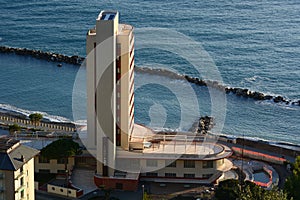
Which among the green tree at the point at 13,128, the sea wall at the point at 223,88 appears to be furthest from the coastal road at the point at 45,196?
the sea wall at the point at 223,88

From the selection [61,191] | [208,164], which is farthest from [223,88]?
[61,191]

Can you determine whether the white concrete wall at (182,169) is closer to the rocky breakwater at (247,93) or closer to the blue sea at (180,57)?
the blue sea at (180,57)

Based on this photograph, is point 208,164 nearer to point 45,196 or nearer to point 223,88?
point 45,196

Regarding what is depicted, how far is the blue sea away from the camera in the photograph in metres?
56.2

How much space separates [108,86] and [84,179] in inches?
212

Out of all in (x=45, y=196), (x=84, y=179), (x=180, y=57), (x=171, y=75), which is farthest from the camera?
(x=180, y=57)

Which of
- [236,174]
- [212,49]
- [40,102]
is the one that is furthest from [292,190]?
[212,49]

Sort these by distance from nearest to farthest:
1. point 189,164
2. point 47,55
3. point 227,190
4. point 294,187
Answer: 1. point 294,187
2. point 227,190
3. point 189,164
4. point 47,55

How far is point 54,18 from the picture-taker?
8256 cm

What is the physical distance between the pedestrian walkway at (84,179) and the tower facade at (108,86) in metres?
0.87

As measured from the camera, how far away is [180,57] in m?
69.8

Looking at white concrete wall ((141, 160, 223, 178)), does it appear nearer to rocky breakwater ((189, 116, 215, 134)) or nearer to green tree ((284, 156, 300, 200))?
green tree ((284, 156, 300, 200))

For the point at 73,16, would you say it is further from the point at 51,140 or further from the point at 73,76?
the point at 51,140

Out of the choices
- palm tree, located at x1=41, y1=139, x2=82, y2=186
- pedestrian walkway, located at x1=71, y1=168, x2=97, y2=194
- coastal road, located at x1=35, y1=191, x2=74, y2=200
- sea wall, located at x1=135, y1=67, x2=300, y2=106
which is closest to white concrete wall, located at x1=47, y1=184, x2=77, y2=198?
coastal road, located at x1=35, y1=191, x2=74, y2=200
